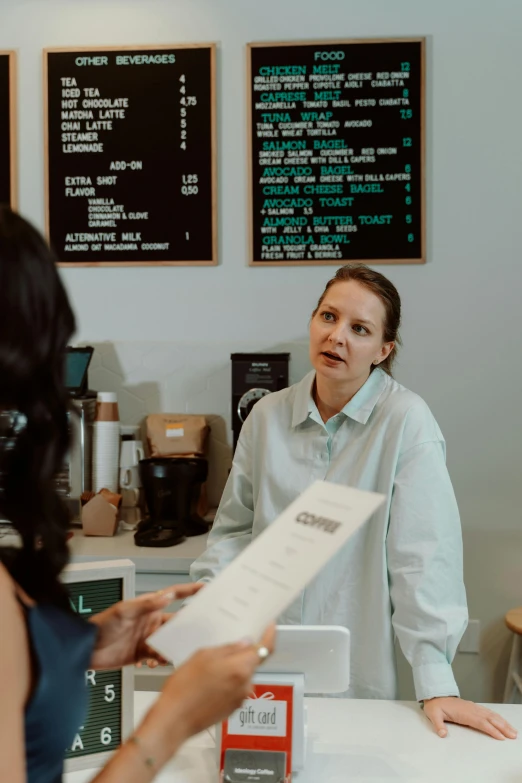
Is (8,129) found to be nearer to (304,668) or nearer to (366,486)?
(366,486)

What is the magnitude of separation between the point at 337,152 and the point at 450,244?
1.77 ft

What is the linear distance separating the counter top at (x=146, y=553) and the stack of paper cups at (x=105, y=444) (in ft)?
0.87

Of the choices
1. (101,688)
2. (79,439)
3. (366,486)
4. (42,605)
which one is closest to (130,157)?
(79,439)

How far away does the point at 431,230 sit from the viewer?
117 inches

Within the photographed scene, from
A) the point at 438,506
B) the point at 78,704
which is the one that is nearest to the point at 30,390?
the point at 78,704

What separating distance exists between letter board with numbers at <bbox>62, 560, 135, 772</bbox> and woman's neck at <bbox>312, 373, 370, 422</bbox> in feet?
2.65

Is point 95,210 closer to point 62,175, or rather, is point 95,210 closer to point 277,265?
point 62,175

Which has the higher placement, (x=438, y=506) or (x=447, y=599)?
(x=438, y=506)

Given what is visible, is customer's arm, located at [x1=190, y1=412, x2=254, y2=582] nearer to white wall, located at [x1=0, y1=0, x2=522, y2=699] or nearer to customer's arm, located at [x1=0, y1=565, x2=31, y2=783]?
white wall, located at [x1=0, y1=0, x2=522, y2=699]

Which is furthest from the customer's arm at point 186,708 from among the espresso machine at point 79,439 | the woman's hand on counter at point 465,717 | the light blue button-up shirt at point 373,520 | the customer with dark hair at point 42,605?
the espresso machine at point 79,439

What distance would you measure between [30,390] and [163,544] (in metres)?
1.80

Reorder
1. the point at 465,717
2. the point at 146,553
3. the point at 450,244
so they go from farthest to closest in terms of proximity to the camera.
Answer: the point at 450,244
the point at 146,553
the point at 465,717

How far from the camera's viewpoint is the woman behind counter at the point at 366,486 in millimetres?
1768

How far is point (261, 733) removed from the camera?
1.31 m
